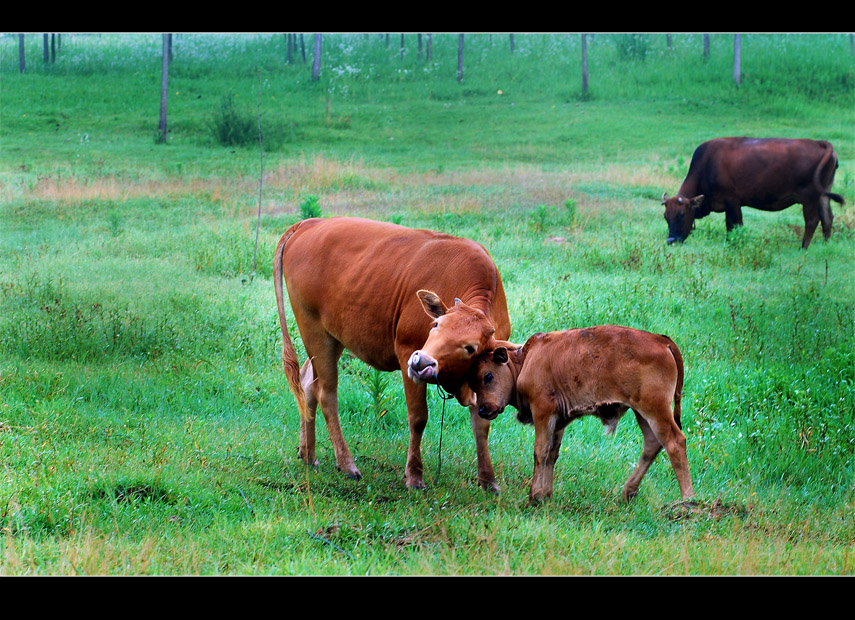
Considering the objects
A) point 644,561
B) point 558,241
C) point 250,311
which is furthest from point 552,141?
point 644,561

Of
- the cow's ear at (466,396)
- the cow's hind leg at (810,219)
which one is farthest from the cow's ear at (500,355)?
the cow's hind leg at (810,219)

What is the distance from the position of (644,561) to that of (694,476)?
1790 millimetres

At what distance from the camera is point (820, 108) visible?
15461 mm

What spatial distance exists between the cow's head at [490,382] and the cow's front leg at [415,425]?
0.53 metres

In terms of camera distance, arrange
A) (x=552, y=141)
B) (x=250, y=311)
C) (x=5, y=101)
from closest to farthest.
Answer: (x=250, y=311)
(x=5, y=101)
(x=552, y=141)

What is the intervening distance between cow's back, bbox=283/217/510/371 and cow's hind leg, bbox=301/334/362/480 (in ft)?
0.68

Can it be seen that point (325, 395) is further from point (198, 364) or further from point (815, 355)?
point (815, 355)

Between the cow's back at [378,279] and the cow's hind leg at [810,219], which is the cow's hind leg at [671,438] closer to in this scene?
the cow's back at [378,279]

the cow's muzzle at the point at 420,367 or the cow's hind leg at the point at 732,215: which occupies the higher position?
the cow's hind leg at the point at 732,215

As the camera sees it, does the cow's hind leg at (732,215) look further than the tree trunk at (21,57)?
Yes

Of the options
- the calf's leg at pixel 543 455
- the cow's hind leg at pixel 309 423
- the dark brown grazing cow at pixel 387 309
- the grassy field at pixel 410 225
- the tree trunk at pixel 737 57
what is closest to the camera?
the grassy field at pixel 410 225

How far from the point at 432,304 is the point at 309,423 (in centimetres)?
186

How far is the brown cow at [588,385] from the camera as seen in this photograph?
496cm

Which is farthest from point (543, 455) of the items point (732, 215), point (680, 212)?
point (732, 215)
